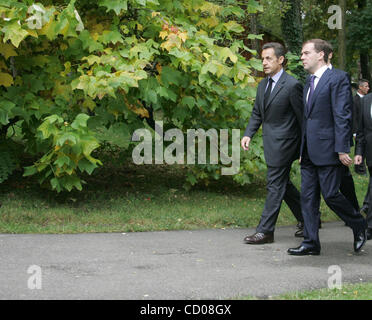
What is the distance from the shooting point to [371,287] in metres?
5.28

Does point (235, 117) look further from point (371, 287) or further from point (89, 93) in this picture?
point (371, 287)

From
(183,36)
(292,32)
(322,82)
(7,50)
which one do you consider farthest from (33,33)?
(292,32)

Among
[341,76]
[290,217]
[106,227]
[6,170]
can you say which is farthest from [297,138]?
[6,170]

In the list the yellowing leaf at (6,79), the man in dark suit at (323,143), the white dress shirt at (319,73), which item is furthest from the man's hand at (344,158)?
→ the yellowing leaf at (6,79)

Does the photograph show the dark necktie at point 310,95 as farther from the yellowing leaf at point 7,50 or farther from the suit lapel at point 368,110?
the yellowing leaf at point 7,50

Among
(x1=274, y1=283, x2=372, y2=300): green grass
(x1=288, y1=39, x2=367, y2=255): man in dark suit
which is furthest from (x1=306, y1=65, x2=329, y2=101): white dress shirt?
(x1=274, y1=283, x2=372, y2=300): green grass

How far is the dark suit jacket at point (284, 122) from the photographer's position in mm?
7020

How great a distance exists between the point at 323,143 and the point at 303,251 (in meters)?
1.15

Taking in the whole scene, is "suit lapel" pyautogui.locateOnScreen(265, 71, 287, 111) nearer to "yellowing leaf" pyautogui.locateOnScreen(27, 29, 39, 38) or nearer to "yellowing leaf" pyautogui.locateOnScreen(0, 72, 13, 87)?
"yellowing leaf" pyautogui.locateOnScreen(27, 29, 39, 38)

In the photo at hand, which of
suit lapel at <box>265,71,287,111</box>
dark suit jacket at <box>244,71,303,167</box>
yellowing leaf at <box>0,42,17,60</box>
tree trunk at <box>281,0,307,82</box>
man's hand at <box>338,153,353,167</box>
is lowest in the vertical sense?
man's hand at <box>338,153,353,167</box>

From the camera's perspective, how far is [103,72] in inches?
314

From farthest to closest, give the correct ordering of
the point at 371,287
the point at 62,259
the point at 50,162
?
1. the point at 50,162
2. the point at 62,259
3. the point at 371,287

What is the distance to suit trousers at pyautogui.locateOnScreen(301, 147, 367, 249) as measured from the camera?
6.46 metres
